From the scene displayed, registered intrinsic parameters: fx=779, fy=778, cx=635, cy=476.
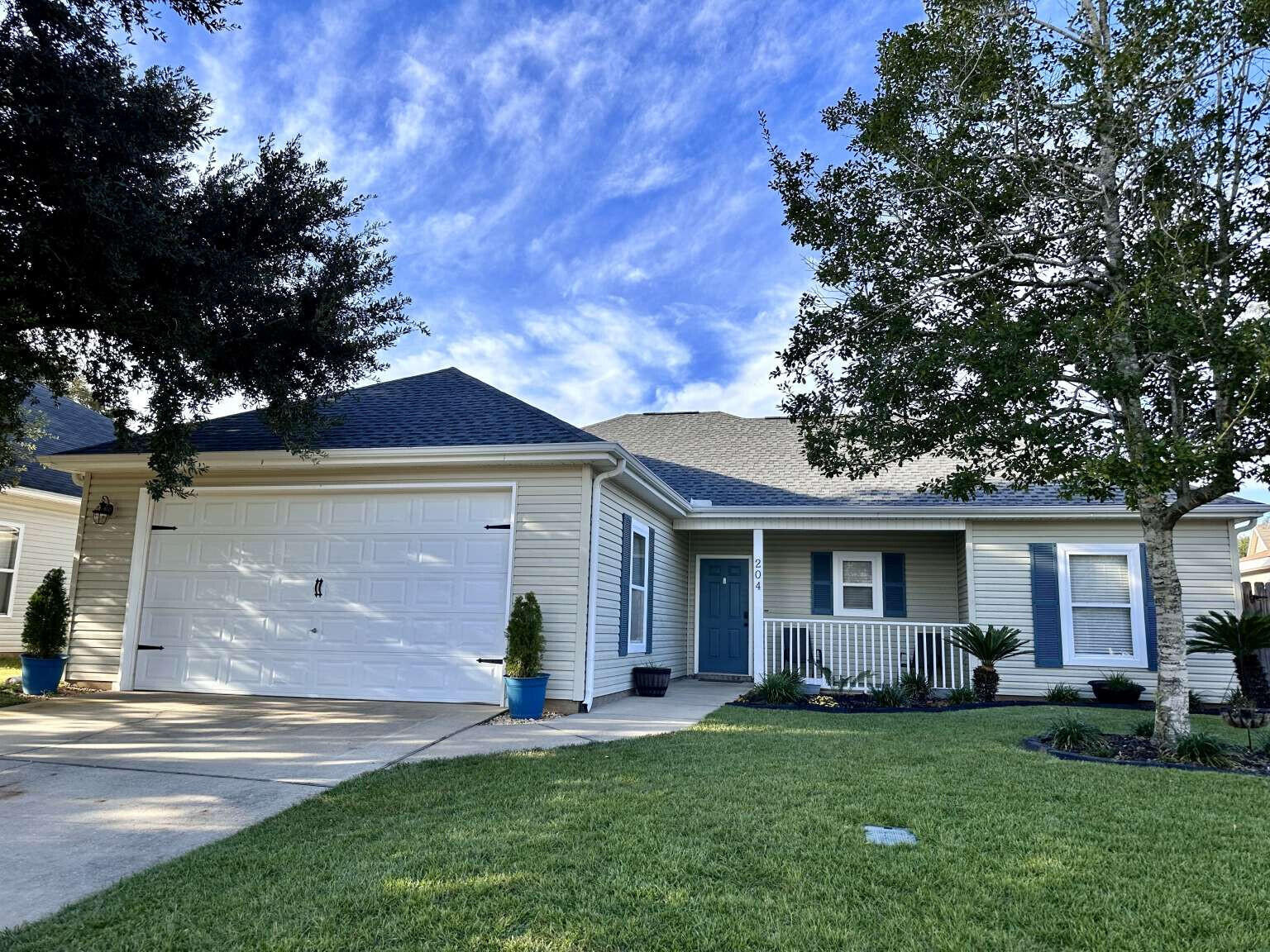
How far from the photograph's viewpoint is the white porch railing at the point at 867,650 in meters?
10.9

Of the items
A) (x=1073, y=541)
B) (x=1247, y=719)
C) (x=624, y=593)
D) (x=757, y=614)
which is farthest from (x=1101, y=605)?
(x=624, y=593)

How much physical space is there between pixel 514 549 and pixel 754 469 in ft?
20.3

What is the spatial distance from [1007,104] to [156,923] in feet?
25.1

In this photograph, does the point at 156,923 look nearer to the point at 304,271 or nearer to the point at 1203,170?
the point at 304,271

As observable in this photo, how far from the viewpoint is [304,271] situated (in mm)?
7484

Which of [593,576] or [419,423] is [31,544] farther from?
[593,576]

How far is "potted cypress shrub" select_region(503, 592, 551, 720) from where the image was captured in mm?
7488

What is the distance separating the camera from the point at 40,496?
12.8 m

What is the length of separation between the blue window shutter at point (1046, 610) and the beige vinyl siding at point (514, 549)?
6516 millimetres

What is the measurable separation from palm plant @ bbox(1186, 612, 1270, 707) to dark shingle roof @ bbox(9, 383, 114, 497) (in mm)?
16367

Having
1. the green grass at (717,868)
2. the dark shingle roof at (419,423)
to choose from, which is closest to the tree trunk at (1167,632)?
the green grass at (717,868)

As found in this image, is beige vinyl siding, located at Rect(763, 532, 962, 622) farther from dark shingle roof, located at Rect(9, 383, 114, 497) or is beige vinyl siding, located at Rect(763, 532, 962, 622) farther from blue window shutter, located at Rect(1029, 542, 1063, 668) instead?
dark shingle roof, located at Rect(9, 383, 114, 497)

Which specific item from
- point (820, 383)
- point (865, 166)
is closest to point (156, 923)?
point (820, 383)

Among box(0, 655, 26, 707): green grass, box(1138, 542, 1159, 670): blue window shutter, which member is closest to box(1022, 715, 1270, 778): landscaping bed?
box(1138, 542, 1159, 670): blue window shutter
